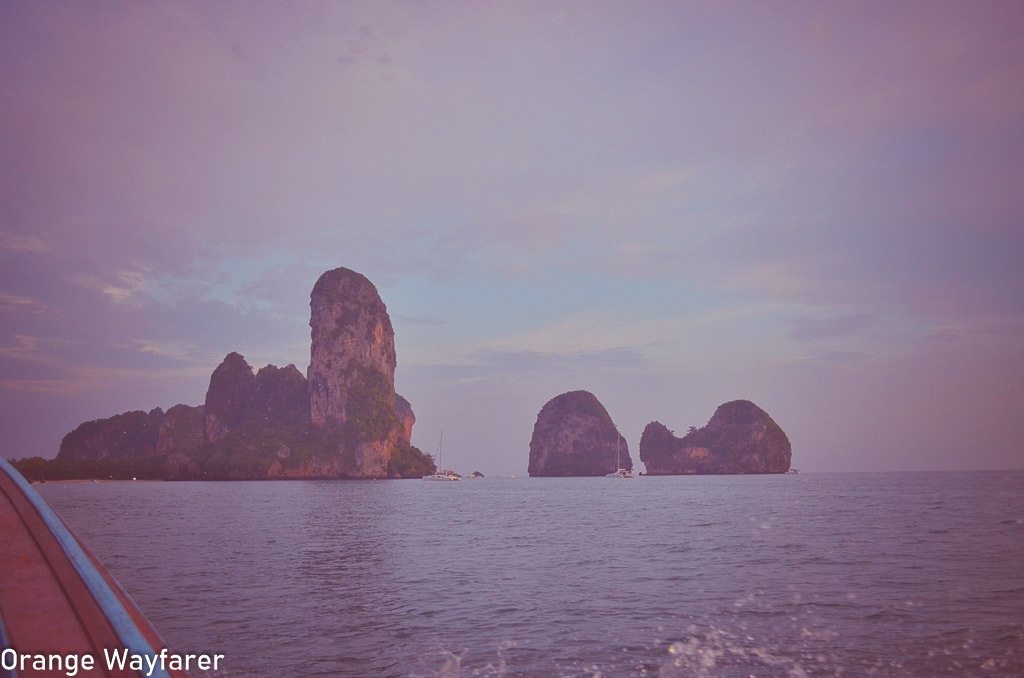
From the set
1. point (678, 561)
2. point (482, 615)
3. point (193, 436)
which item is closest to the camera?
point (482, 615)

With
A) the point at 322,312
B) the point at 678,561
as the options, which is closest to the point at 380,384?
the point at 322,312

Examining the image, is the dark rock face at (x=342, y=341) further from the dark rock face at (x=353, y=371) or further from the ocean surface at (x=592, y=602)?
the ocean surface at (x=592, y=602)

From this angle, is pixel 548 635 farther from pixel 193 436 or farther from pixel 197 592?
pixel 193 436

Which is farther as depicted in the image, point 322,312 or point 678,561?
point 322,312

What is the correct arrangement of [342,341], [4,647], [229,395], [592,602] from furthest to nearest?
[229,395] → [342,341] → [592,602] → [4,647]

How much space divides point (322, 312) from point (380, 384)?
2623 cm

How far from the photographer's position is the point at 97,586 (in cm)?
358

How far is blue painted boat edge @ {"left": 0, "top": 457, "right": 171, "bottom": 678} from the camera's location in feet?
10.2

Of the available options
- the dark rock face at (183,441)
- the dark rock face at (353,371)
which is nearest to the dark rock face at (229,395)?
the dark rock face at (183,441)

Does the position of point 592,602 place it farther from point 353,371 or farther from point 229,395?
point 229,395

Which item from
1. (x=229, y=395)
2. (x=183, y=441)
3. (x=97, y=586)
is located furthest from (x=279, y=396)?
(x=97, y=586)

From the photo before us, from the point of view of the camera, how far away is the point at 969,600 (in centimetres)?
1324

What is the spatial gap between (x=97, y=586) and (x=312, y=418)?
168817mm

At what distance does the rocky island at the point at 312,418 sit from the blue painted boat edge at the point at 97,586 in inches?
6080
